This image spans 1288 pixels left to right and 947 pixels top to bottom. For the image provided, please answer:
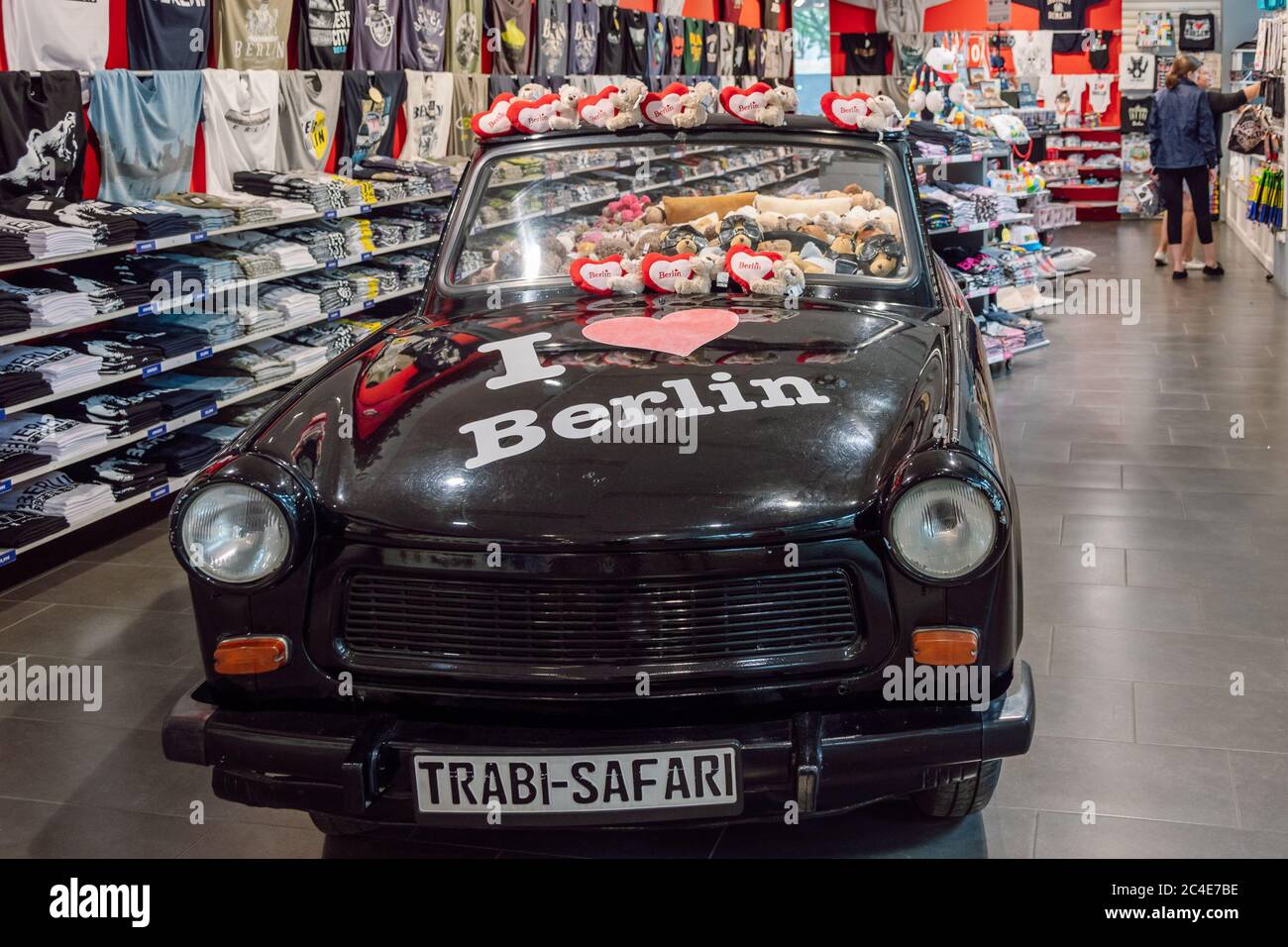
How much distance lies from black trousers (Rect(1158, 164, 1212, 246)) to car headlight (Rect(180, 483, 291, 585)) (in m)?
10.3

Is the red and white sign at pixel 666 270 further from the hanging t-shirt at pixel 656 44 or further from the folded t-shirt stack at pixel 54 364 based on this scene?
the hanging t-shirt at pixel 656 44

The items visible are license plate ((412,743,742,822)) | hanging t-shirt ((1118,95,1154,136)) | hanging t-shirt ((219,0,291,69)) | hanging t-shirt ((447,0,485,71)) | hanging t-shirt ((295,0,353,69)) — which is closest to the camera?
license plate ((412,743,742,822))

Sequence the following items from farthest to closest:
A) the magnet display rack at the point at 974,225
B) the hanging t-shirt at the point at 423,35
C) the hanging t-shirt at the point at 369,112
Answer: the hanging t-shirt at the point at 423,35
the hanging t-shirt at the point at 369,112
the magnet display rack at the point at 974,225

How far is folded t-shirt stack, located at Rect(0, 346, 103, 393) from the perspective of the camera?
449 cm

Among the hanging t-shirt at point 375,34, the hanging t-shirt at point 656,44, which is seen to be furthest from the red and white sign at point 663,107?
the hanging t-shirt at point 656,44

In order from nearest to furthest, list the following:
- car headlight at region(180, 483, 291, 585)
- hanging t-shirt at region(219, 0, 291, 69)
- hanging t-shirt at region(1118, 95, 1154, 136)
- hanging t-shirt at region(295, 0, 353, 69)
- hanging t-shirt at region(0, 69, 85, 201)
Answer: car headlight at region(180, 483, 291, 585) < hanging t-shirt at region(0, 69, 85, 201) < hanging t-shirt at region(219, 0, 291, 69) < hanging t-shirt at region(295, 0, 353, 69) < hanging t-shirt at region(1118, 95, 1154, 136)

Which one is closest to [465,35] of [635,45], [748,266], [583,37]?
[583,37]

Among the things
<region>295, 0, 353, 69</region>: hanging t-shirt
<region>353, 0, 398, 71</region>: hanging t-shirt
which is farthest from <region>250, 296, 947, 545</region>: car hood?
<region>353, 0, 398, 71</region>: hanging t-shirt

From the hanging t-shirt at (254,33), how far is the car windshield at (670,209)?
346cm

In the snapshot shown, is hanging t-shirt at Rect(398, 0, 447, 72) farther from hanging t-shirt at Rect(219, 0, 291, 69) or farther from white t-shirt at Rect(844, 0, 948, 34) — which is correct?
white t-shirt at Rect(844, 0, 948, 34)

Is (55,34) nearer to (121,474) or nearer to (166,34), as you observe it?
(166,34)

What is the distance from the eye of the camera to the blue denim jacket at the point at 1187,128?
1062cm

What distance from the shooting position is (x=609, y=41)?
11.6 m
